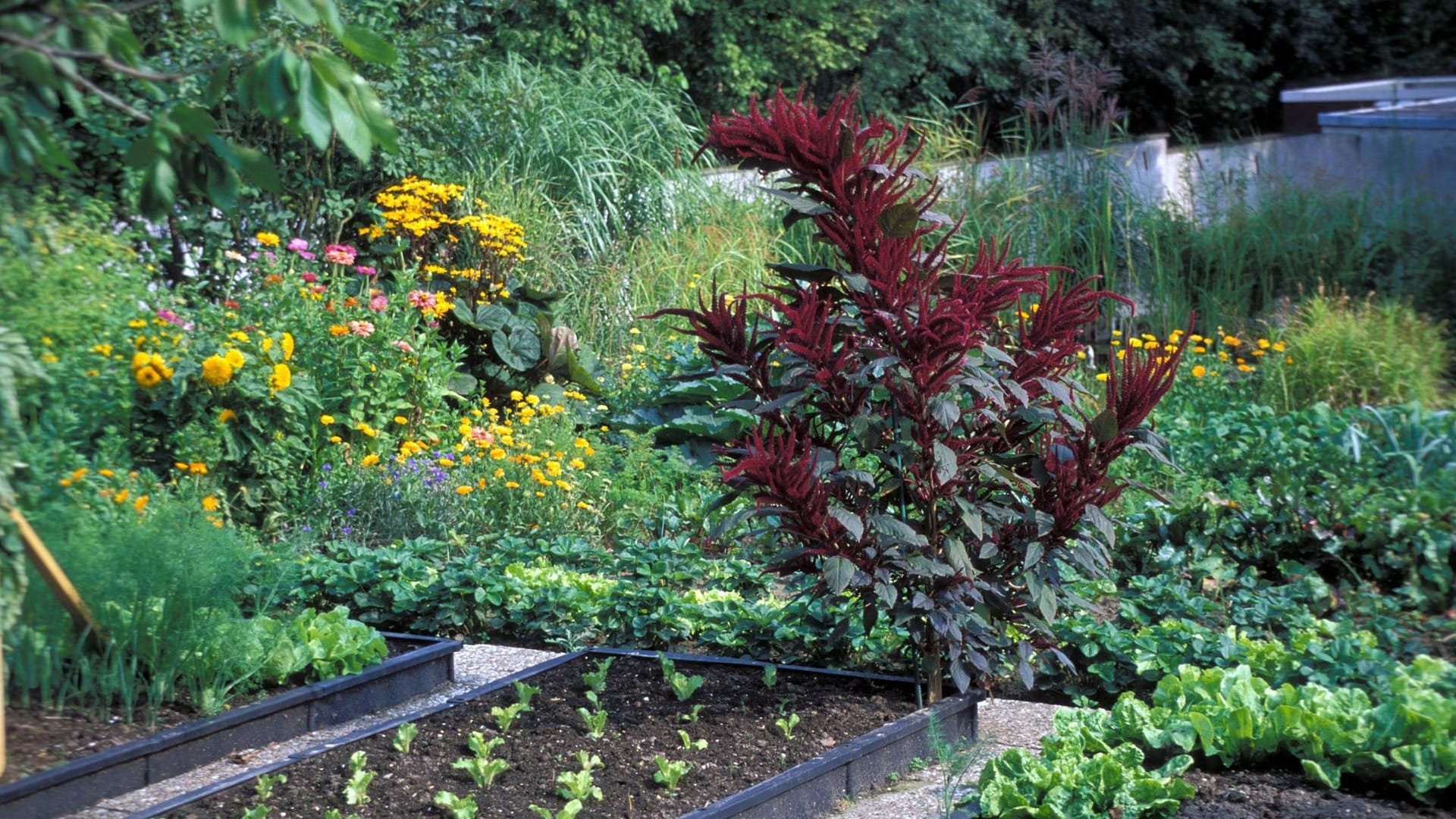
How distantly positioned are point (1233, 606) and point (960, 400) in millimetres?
1688

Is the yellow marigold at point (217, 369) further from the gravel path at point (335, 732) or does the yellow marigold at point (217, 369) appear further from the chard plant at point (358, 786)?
the chard plant at point (358, 786)

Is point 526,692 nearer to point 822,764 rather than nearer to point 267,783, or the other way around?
point 267,783

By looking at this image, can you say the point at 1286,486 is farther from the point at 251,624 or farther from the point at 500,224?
the point at 500,224

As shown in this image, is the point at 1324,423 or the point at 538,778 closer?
the point at 538,778

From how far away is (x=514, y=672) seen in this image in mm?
4336

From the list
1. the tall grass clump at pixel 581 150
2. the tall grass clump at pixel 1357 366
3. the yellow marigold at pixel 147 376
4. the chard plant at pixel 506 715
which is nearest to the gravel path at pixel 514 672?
the chard plant at pixel 506 715

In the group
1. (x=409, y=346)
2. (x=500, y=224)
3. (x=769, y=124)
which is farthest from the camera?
(x=500, y=224)

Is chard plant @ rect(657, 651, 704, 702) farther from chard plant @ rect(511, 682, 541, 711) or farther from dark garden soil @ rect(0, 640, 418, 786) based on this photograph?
dark garden soil @ rect(0, 640, 418, 786)

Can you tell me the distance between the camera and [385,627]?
4.98 metres

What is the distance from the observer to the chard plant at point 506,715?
11.9ft

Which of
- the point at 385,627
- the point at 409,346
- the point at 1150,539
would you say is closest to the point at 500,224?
the point at 409,346

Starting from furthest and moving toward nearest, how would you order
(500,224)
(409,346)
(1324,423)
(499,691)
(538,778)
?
(500,224) < (409,346) < (1324,423) < (499,691) < (538,778)

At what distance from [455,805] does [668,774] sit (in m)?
0.52

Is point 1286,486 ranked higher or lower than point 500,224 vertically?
lower
